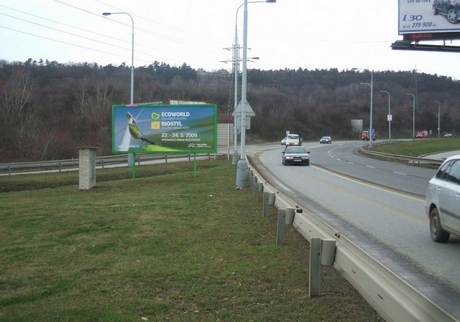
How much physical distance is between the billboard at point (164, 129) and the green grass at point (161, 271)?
1727 centimetres

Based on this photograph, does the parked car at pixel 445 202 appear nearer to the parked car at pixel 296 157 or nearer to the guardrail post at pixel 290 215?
the guardrail post at pixel 290 215

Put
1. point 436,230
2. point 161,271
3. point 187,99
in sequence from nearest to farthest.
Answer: point 161,271, point 436,230, point 187,99

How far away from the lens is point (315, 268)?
6109 millimetres

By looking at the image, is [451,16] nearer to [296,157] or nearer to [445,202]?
[296,157]

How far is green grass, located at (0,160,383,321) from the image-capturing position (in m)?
5.82

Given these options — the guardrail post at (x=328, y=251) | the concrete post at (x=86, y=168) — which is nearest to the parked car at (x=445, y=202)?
the guardrail post at (x=328, y=251)

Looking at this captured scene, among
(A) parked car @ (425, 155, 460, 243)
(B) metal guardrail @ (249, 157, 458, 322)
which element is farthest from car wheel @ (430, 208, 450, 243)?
(B) metal guardrail @ (249, 157, 458, 322)

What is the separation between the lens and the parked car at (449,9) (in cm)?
3117

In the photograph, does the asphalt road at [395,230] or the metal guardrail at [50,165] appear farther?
the metal guardrail at [50,165]

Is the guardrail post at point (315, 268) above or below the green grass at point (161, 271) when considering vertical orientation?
above

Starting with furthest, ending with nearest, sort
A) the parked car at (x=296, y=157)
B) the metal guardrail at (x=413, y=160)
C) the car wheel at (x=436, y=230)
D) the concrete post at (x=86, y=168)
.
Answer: the metal guardrail at (x=413, y=160) < the parked car at (x=296, y=157) < the concrete post at (x=86, y=168) < the car wheel at (x=436, y=230)

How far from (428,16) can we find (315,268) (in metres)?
29.2

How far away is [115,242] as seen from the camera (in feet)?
32.9

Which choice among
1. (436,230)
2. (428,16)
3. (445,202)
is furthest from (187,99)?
(445,202)
